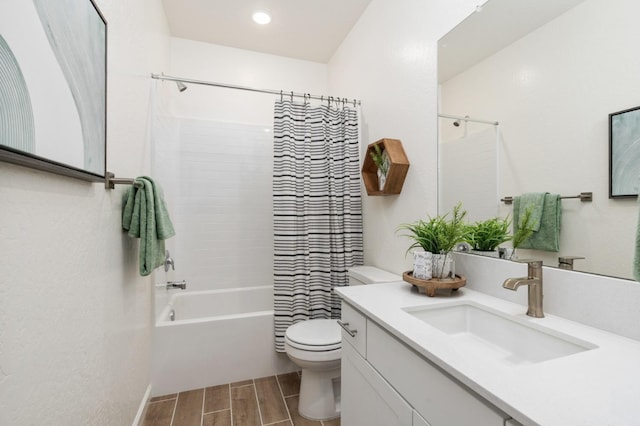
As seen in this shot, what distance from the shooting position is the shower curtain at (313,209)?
80.4 inches

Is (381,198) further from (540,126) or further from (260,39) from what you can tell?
(260,39)

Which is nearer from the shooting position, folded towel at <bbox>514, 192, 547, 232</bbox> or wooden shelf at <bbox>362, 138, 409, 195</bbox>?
folded towel at <bbox>514, 192, 547, 232</bbox>

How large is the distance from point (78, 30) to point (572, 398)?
60.4 inches

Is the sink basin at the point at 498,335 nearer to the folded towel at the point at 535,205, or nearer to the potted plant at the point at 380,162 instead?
the folded towel at the point at 535,205

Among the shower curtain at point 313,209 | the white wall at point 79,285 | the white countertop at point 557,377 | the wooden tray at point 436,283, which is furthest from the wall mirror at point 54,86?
the wooden tray at point 436,283

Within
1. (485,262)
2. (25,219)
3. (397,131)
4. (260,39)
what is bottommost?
(485,262)

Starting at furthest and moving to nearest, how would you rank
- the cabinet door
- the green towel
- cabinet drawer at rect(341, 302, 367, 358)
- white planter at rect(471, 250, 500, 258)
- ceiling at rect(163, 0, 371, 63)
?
1. ceiling at rect(163, 0, 371, 63)
2. the green towel
3. white planter at rect(471, 250, 500, 258)
4. cabinet drawer at rect(341, 302, 367, 358)
5. the cabinet door

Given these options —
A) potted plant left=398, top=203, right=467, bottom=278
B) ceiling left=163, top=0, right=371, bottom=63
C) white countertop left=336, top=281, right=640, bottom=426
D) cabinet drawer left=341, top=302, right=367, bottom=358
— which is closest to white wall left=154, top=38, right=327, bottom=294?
ceiling left=163, top=0, right=371, bottom=63

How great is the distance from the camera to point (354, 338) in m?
1.16

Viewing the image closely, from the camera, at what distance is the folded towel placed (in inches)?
40.0

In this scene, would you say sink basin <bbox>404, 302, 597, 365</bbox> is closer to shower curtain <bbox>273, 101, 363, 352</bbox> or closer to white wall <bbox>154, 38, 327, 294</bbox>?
shower curtain <bbox>273, 101, 363, 352</bbox>

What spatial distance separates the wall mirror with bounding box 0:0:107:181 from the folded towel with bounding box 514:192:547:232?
1475mm

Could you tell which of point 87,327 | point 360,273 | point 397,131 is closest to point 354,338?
point 360,273

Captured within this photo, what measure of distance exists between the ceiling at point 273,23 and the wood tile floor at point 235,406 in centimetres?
278
